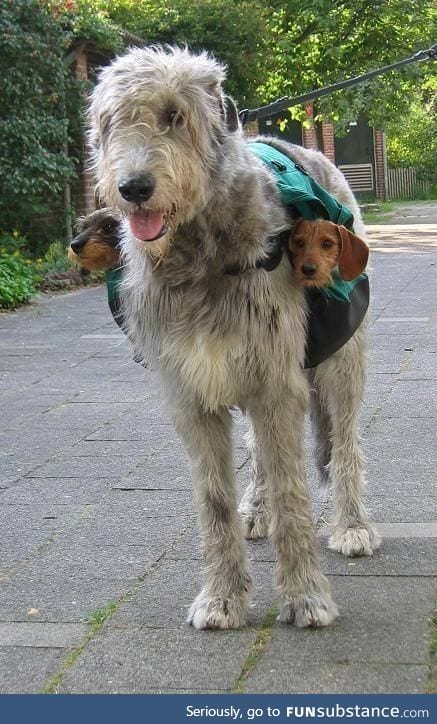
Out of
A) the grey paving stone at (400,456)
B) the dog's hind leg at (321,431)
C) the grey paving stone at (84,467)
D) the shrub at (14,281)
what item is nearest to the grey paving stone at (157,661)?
the dog's hind leg at (321,431)

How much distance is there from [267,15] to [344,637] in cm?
2140

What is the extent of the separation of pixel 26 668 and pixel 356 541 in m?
1.59

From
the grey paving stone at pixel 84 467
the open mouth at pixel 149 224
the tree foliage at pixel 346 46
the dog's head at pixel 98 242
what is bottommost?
the grey paving stone at pixel 84 467

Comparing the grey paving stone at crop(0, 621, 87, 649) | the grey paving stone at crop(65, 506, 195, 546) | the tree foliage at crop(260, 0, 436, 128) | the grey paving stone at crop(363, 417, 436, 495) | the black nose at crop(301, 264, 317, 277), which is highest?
the tree foliage at crop(260, 0, 436, 128)

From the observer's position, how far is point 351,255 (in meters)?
4.13

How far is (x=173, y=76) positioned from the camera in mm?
3469

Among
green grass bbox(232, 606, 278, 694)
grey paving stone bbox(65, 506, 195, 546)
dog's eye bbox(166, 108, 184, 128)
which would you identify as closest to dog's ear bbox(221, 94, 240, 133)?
dog's eye bbox(166, 108, 184, 128)

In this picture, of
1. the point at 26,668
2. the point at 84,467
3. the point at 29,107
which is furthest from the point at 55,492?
the point at 29,107

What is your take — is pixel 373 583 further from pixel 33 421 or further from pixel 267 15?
pixel 267 15

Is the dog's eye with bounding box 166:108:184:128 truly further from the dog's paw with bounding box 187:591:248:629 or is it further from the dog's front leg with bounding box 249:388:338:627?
the dog's paw with bounding box 187:591:248:629

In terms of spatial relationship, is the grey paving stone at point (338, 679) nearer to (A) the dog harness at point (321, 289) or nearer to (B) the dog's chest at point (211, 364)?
(B) the dog's chest at point (211, 364)

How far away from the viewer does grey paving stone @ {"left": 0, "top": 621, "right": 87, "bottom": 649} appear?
3.91 m

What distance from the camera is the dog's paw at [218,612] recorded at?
13.0 feet

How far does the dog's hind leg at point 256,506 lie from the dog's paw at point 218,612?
Answer: 950mm
